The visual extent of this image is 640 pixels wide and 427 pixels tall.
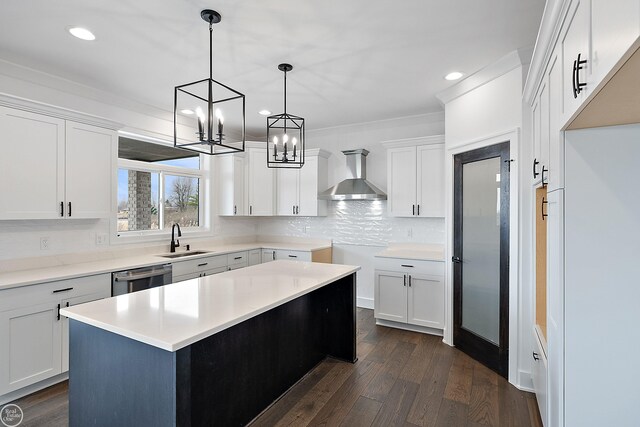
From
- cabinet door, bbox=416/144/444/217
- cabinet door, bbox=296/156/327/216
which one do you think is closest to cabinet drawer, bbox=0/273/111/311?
cabinet door, bbox=296/156/327/216

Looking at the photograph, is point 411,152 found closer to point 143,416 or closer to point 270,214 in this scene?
point 270,214

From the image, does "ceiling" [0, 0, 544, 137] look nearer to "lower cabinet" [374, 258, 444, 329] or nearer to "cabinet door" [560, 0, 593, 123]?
"cabinet door" [560, 0, 593, 123]

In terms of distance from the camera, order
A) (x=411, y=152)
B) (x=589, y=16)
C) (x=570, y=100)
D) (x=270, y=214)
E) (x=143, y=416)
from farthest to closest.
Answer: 1. (x=270, y=214)
2. (x=411, y=152)
3. (x=143, y=416)
4. (x=570, y=100)
5. (x=589, y=16)

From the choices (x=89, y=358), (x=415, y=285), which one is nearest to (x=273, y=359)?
(x=89, y=358)

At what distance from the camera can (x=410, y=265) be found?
3791 mm

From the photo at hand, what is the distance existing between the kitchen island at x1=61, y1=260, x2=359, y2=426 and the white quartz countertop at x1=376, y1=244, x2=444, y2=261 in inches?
53.5

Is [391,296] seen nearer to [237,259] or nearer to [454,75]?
[237,259]

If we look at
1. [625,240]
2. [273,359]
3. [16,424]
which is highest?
[625,240]

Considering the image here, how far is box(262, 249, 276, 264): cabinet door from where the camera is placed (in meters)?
4.90

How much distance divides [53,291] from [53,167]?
1081mm

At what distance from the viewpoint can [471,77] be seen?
10.2 feet

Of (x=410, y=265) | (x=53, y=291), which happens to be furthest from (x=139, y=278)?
(x=410, y=265)

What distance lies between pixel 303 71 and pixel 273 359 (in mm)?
2525

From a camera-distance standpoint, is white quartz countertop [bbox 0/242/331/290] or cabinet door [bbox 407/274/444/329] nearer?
white quartz countertop [bbox 0/242/331/290]
